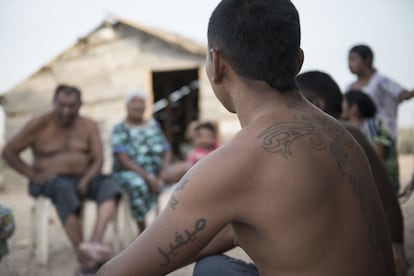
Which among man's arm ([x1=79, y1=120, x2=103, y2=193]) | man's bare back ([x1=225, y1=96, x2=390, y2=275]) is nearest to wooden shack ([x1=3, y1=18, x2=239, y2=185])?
man's arm ([x1=79, y1=120, x2=103, y2=193])

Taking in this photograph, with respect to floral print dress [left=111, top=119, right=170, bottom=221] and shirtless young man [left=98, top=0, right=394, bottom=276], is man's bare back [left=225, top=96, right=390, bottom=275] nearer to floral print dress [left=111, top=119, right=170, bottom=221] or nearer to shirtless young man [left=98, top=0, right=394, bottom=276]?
shirtless young man [left=98, top=0, right=394, bottom=276]

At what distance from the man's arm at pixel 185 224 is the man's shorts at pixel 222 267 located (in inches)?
17.0

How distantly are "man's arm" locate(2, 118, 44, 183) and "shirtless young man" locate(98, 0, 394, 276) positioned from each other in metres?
3.50

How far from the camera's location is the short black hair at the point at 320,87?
2.54m

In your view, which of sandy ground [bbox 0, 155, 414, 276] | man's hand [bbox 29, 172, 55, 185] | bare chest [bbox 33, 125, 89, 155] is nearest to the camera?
sandy ground [bbox 0, 155, 414, 276]

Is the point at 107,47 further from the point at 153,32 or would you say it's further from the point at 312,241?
the point at 312,241

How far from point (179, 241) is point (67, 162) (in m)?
3.60

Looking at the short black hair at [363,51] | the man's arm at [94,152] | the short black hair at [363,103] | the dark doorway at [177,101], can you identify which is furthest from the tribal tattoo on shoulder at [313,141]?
the dark doorway at [177,101]

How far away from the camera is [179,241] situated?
1.33 meters

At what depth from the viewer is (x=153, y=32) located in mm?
9969

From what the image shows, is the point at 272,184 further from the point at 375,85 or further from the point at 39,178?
the point at 375,85

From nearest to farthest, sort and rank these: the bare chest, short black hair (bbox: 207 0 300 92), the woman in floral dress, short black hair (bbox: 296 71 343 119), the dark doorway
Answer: short black hair (bbox: 207 0 300 92), short black hair (bbox: 296 71 343 119), the bare chest, the woman in floral dress, the dark doorway

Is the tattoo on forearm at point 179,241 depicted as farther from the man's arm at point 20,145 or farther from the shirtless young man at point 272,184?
the man's arm at point 20,145

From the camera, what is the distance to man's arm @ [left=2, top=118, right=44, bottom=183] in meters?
4.54
